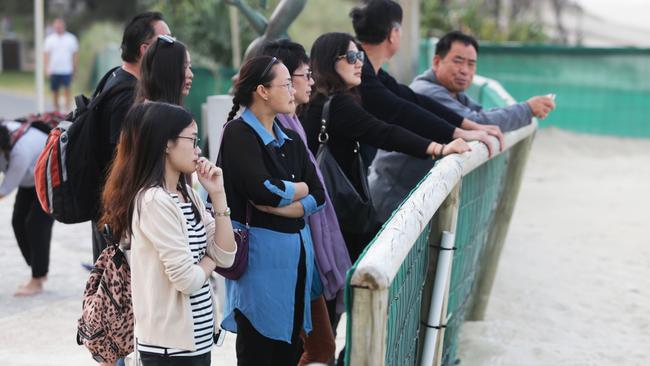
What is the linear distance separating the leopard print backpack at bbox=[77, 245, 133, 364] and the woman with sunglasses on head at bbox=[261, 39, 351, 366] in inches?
27.4

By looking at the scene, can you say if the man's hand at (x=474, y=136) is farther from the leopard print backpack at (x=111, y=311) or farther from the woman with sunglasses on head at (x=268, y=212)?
the leopard print backpack at (x=111, y=311)

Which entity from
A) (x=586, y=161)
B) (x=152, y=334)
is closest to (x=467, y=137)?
(x=152, y=334)

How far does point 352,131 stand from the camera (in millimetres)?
4055

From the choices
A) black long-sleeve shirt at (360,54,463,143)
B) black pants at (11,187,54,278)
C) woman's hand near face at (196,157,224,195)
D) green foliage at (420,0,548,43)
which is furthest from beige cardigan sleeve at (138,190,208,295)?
green foliage at (420,0,548,43)

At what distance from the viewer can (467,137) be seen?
4.32m

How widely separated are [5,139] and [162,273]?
327 cm

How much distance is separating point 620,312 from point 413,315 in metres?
3.73

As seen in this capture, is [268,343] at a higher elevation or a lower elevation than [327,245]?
lower

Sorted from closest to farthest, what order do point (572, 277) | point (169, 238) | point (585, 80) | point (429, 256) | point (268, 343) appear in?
point (169, 238) < point (268, 343) < point (429, 256) < point (572, 277) < point (585, 80)

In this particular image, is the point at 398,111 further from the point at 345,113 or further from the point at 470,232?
the point at 470,232

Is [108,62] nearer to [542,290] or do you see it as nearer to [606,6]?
[542,290]

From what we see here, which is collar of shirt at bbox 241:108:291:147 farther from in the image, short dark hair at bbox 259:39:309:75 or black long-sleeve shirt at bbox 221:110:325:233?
short dark hair at bbox 259:39:309:75

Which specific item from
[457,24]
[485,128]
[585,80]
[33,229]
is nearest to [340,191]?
[485,128]

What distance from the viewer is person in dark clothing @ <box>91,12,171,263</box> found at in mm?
3811
